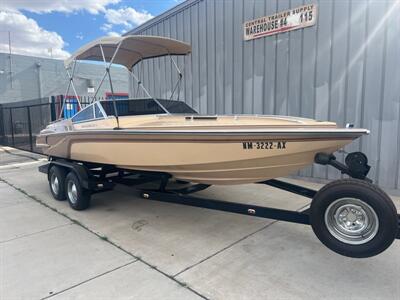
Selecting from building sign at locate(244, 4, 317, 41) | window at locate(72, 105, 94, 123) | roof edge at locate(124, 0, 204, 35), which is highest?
roof edge at locate(124, 0, 204, 35)

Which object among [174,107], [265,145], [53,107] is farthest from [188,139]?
A: [53,107]

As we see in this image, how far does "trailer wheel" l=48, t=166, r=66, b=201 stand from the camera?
16.4 feet

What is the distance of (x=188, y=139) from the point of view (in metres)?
3.30

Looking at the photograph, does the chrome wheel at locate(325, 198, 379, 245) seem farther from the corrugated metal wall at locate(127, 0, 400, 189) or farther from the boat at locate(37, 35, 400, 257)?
the corrugated metal wall at locate(127, 0, 400, 189)

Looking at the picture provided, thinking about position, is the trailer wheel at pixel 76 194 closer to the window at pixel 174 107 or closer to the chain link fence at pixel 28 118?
the window at pixel 174 107

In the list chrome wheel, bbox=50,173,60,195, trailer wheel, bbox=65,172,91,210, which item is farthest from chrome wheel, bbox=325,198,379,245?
chrome wheel, bbox=50,173,60,195

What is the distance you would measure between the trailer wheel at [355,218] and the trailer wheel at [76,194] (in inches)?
130

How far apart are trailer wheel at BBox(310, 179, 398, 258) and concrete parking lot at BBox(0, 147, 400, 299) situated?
1.26 ft

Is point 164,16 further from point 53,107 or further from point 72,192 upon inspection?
point 72,192

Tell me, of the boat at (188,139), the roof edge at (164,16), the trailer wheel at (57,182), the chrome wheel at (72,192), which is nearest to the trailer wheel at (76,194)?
the chrome wheel at (72,192)

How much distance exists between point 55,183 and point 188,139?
122 inches

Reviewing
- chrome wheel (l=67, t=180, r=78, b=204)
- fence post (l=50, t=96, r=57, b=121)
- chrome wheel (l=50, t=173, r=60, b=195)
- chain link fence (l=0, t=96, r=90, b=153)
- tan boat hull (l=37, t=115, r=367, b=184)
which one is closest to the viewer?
tan boat hull (l=37, t=115, r=367, b=184)

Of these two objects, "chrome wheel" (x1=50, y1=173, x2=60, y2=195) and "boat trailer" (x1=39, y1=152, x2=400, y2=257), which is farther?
"chrome wheel" (x1=50, y1=173, x2=60, y2=195)

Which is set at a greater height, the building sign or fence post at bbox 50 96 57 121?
the building sign
